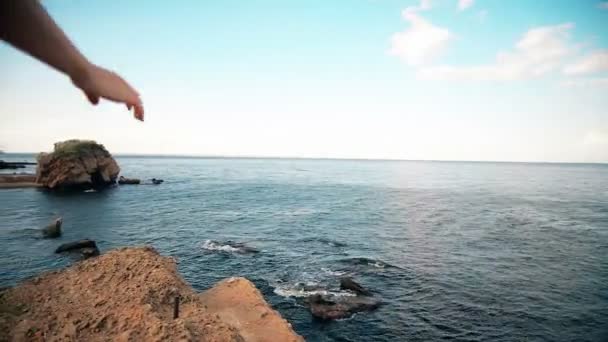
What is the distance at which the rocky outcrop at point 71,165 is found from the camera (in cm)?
6288

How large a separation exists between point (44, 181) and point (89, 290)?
242 ft

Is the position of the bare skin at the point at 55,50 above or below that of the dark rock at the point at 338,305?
above

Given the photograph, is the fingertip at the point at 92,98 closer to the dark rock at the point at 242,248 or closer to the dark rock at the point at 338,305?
the dark rock at the point at 338,305

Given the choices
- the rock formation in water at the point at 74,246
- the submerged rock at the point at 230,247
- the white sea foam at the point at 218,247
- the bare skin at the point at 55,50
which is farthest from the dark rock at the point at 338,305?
the rock formation in water at the point at 74,246

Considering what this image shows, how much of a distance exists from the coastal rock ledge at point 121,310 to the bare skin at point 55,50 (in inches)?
219

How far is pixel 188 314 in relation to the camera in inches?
297

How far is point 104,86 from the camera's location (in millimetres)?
1815

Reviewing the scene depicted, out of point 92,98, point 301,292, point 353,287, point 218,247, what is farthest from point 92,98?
point 218,247

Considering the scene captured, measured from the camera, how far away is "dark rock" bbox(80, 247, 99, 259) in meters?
26.6

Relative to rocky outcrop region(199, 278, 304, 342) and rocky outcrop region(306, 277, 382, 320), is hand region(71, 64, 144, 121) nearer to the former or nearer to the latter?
rocky outcrop region(199, 278, 304, 342)

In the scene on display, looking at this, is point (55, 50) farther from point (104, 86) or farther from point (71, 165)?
point (71, 165)

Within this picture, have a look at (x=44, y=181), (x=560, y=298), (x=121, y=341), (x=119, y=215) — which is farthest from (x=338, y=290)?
(x=44, y=181)

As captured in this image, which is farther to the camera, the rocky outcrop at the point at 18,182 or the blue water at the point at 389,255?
the rocky outcrop at the point at 18,182

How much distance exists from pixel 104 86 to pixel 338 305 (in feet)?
63.5
